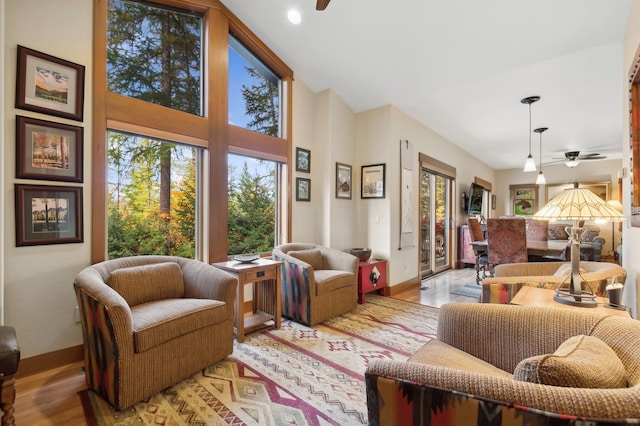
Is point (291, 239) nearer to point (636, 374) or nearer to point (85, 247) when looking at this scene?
point (85, 247)

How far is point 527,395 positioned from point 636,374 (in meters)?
0.45

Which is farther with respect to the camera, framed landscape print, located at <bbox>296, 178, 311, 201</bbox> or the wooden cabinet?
the wooden cabinet

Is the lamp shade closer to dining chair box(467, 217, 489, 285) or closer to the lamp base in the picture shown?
the lamp base

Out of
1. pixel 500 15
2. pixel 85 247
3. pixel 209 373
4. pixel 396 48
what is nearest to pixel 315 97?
pixel 396 48

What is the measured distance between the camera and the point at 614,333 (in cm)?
109

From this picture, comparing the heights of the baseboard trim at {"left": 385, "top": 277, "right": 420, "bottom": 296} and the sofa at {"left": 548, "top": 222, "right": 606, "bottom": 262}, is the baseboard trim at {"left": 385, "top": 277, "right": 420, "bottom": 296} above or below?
below

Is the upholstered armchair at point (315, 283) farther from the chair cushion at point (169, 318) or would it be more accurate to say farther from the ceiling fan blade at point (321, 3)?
the ceiling fan blade at point (321, 3)

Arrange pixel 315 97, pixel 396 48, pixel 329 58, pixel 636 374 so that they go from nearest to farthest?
pixel 636 374 → pixel 396 48 → pixel 329 58 → pixel 315 97

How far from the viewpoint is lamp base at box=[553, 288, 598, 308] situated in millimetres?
1646

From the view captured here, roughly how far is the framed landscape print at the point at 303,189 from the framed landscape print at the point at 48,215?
90.8 inches

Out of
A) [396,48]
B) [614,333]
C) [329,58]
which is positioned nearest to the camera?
[614,333]

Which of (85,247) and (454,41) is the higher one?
(454,41)

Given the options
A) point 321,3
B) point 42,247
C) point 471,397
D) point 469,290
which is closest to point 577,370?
point 471,397

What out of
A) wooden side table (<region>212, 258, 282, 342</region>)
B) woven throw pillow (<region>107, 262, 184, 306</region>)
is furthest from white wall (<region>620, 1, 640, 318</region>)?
woven throw pillow (<region>107, 262, 184, 306</region>)
